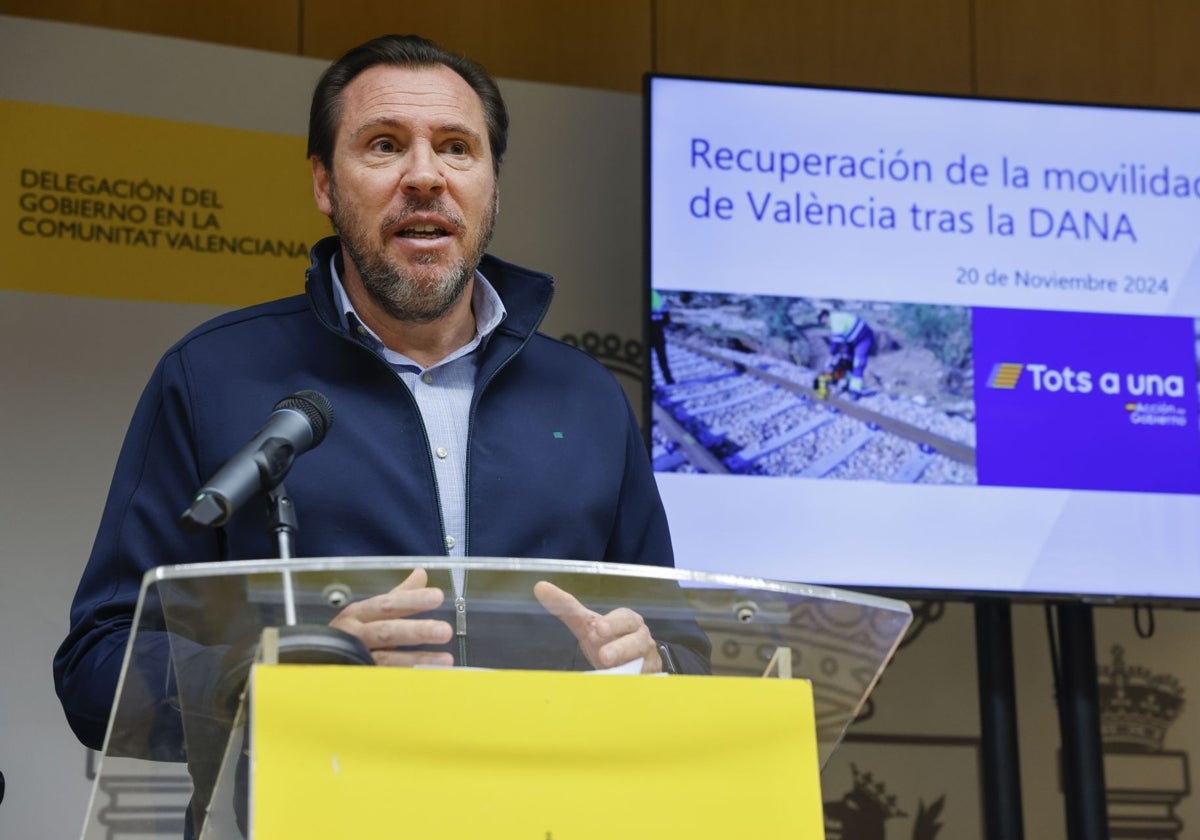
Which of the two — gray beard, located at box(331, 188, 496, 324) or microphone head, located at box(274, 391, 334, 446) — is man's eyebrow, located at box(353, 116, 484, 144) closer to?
gray beard, located at box(331, 188, 496, 324)

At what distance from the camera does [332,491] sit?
66.3 inches

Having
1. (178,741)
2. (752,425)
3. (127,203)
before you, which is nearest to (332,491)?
(178,741)

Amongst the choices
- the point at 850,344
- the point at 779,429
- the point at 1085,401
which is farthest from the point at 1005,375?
the point at 779,429

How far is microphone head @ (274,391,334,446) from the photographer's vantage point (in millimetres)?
1272

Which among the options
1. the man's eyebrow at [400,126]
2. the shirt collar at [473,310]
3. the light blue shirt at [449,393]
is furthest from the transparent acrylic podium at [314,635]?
the man's eyebrow at [400,126]

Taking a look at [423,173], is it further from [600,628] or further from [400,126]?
[600,628]

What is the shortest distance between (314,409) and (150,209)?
91.6 inches

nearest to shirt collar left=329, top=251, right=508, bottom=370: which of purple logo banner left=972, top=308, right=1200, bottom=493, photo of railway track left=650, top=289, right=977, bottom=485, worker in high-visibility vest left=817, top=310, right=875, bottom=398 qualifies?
Answer: photo of railway track left=650, top=289, right=977, bottom=485

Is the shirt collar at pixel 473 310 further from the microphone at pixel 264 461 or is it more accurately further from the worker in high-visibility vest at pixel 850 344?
the worker in high-visibility vest at pixel 850 344

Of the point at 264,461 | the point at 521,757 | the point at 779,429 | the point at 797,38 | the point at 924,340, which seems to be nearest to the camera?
the point at 521,757

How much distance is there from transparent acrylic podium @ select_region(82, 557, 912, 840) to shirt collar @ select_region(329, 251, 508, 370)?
30.5 inches

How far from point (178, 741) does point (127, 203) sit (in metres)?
2.54

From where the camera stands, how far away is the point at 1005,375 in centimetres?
339

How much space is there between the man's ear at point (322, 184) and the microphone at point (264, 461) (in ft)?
2.26
